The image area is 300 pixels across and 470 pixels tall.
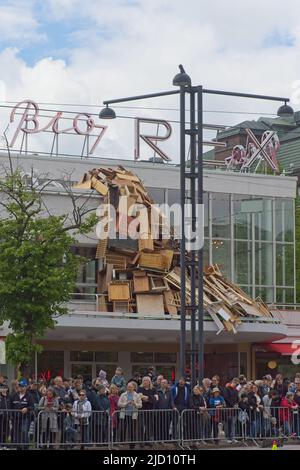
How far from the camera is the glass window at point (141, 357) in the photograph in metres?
50.0

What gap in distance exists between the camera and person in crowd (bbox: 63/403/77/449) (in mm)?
26609

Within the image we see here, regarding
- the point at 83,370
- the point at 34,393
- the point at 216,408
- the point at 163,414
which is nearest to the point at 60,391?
the point at 34,393

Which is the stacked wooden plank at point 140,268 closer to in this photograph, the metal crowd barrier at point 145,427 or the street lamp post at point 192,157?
the street lamp post at point 192,157

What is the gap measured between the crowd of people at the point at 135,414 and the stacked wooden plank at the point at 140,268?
49.1 feet

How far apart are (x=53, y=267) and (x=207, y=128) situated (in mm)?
19024

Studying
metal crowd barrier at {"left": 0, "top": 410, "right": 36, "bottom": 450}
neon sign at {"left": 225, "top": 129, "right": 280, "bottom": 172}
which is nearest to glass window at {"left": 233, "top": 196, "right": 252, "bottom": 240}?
neon sign at {"left": 225, "top": 129, "right": 280, "bottom": 172}

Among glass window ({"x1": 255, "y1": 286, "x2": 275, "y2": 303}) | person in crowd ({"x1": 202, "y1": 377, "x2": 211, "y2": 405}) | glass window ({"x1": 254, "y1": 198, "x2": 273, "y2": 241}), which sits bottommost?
person in crowd ({"x1": 202, "y1": 377, "x2": 211, "y2": 405})

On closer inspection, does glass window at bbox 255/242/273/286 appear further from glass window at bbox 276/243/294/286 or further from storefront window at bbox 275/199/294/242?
storefront window at bbox 275/199/294/242

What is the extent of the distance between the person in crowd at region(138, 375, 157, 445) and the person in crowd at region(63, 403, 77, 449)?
165 centimetres

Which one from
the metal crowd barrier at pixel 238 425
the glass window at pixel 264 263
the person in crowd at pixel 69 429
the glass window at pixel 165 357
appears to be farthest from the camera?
the glass window at pixel 264 263

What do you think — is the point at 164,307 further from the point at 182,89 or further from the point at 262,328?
the point at 182,89

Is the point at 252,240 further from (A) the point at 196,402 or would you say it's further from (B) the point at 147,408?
(B) the point at 147,408

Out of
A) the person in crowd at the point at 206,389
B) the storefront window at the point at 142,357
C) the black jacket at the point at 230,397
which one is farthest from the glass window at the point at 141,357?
the black jacket at the point at 230,397

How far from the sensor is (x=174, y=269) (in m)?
47.0
